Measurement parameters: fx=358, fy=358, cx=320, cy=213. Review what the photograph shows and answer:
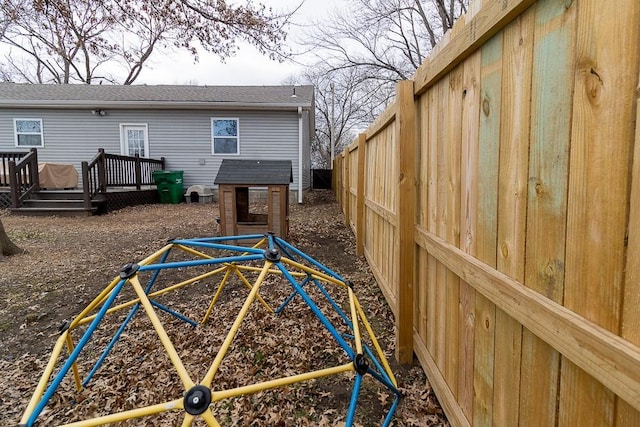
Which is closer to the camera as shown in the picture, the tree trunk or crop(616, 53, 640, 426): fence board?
crop(616, 53, 640, 426): fence board

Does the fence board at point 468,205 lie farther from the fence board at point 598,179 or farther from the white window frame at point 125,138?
the white window frame at point 125,138

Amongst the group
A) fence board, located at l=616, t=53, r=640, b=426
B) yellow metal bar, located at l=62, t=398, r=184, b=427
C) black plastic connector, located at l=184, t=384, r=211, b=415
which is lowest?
yellow metal bar, located at l=62, t=398, r=184, b=427

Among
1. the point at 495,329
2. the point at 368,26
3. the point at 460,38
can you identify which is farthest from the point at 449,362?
the point at 368,26

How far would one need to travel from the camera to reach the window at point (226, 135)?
1282 centimetres

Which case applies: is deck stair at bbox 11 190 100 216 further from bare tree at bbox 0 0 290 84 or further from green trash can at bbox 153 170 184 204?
bare tree at bbox 0 0 290 84

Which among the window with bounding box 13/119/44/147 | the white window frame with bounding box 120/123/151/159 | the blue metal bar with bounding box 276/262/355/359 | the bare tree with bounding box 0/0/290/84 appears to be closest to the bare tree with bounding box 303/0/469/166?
the white window frame with bounding box 120/123/151/159

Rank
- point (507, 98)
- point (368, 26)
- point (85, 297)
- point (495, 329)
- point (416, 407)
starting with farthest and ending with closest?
point (368, 26) < point (85, 297) < point (416, 407) < point (495, 329) < point (507, 98)

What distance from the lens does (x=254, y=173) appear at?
255 inches

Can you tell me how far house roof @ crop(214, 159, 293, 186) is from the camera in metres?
6.18

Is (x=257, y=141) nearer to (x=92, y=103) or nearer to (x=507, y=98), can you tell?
(x=92, y=103)

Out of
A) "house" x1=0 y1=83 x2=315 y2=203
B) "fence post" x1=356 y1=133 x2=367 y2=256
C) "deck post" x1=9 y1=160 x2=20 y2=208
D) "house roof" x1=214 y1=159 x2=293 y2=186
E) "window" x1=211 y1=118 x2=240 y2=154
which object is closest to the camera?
"fence post" x1=356 y1=133 x2=367 y2=256

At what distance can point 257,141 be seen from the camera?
1278 cm

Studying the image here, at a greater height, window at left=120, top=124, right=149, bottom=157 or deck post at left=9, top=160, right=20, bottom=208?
window at left=120, top=124, right=149, bottom=157

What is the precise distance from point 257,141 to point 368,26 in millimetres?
9944
